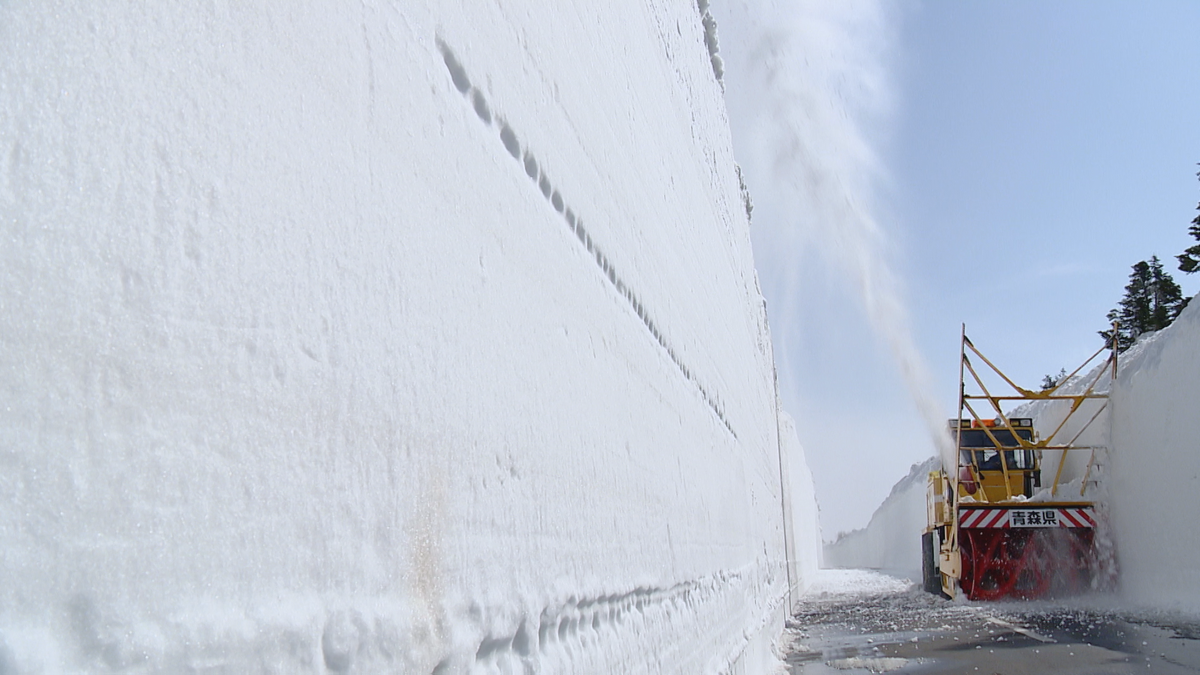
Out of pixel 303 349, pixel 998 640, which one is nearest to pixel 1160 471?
pixel 998 640

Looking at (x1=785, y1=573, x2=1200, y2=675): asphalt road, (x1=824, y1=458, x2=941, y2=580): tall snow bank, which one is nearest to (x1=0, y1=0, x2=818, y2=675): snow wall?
(x1=785, y1=573, x2=1200, y2=675): asphalt road

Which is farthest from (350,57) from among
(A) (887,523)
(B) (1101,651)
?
(A) (887,523)

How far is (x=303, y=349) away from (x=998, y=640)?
8.46 meters

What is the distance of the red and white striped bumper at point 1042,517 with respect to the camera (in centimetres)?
1201

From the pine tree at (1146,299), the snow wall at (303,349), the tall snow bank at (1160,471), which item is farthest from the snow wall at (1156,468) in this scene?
the pine tree at (1146,299)

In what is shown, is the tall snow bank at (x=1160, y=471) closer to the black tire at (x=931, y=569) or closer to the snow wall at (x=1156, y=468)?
the snow wall at (x=1156, y=468)

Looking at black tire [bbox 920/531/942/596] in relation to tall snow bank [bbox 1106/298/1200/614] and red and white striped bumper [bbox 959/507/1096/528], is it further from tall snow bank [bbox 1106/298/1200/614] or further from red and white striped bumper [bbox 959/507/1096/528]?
tall snow bank [bbox 1106/298/1200/614]

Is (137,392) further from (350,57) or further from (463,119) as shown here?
(463,119)

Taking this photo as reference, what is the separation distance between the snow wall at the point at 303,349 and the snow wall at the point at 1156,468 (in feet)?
32.6

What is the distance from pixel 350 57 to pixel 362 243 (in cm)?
37

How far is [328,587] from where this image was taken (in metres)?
1.31

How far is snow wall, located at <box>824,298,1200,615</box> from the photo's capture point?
10195 mm

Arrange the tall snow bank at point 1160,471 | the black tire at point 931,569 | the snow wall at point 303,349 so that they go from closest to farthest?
the snow wall at point 303,349 → the tall snow bank at point 1160,471 → the black tire at point 931,569

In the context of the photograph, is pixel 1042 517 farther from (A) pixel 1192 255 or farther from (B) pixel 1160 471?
(A) pixel 1192 255
